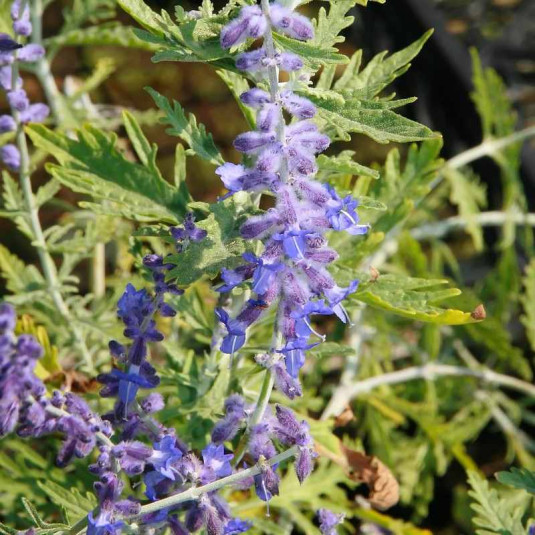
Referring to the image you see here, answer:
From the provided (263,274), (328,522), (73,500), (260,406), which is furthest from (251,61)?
(73,500)

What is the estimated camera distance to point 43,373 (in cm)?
196

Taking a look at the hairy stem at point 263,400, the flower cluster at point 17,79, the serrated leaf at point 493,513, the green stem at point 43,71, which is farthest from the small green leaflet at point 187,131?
the green stem at point 43,71

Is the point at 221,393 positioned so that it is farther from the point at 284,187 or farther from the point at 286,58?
the point at 286,58

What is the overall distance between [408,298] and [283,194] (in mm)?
439

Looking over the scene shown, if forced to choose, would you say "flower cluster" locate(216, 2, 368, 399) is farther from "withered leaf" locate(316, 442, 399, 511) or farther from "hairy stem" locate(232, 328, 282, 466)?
"withered leaf" locate(316, 442, 399, 511)

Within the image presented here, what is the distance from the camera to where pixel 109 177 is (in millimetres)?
1623

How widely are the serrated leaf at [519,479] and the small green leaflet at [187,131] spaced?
0.80m

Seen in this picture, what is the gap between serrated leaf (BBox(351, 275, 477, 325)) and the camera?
1413mm

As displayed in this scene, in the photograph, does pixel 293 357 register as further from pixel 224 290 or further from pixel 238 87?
pixel 238 87

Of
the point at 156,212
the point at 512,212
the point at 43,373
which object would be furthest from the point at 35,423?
the point at 512,212

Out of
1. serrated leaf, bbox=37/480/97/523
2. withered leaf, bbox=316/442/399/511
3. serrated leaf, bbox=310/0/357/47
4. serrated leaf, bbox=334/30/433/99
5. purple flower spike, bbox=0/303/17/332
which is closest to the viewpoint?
purple flower spike, bbox=0/303/17/332

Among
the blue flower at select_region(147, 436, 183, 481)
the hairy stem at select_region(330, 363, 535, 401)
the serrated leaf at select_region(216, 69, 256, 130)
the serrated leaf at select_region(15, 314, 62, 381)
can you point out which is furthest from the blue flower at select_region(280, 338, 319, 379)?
the hairy stem at select_region(330, 363, 535, 401)

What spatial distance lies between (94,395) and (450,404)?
1.54 meters

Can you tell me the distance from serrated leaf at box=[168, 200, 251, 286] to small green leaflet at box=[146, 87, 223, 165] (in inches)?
4.8
